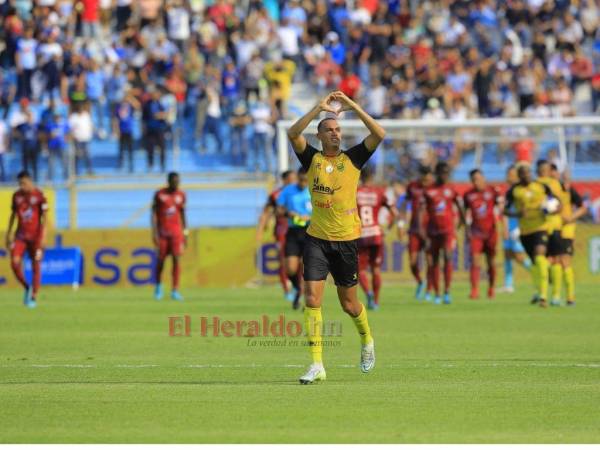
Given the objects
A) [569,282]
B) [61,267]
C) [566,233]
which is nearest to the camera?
[569,282]

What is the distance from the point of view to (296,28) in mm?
39062

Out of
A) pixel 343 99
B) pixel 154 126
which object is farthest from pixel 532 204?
pixel 154 126

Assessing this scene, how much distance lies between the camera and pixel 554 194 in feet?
77.2

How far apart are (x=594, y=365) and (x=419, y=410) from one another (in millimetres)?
4231

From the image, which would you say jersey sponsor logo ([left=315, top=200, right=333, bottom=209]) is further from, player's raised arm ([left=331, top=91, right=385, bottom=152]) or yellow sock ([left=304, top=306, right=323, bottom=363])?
yellow sock ([left=304, top=306, right=323, bottom=363])

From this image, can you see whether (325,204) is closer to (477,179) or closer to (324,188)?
(324,188)

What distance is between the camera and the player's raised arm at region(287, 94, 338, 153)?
11.7m

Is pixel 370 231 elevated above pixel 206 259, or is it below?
above

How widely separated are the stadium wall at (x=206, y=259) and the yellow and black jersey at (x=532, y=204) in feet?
26.8

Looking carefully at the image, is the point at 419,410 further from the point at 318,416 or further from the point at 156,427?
the point at 156,427

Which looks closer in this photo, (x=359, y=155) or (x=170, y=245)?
(x=359, y=155)

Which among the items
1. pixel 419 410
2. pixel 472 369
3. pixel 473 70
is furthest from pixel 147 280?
pixel 419 410

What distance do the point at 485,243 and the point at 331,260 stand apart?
14.1m

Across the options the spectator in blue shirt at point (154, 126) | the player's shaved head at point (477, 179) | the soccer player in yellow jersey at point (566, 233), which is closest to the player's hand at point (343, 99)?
the soccer player in yellow jersey at point (566, 233)
